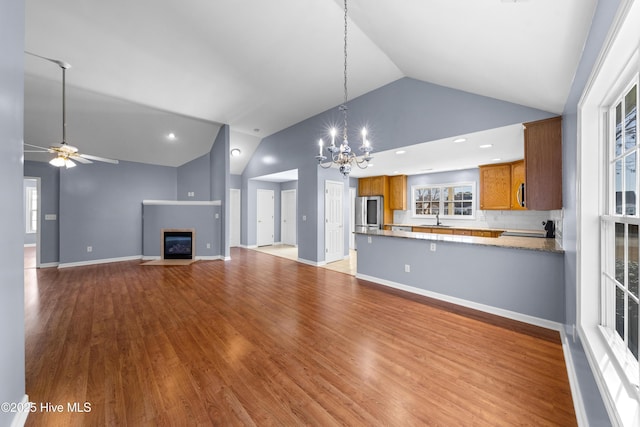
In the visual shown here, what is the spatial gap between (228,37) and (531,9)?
3.06m

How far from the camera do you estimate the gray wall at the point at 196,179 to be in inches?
284

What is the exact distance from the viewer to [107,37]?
3088 mm

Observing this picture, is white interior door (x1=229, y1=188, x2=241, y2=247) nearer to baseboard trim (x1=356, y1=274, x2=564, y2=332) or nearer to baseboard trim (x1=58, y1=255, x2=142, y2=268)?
baseboard trim (x1=58, y1=255, x2=142, y2=268)

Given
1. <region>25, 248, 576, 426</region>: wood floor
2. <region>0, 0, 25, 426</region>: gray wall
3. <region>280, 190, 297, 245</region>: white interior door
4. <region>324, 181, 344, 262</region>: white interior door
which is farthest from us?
<region>280, 190, 297, 245</region>: white interior door

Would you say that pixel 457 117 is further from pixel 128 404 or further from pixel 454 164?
pixel 128 404

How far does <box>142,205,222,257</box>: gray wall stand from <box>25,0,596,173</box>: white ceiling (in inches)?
75.7

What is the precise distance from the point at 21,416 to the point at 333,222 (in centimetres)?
503

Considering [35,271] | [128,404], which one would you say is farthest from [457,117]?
[35,271]

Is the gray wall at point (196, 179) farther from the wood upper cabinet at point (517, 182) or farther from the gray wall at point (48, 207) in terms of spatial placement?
the wood upper cabinet at point (517, 182)

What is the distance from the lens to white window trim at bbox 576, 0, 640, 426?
3.61ft

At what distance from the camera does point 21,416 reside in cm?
143

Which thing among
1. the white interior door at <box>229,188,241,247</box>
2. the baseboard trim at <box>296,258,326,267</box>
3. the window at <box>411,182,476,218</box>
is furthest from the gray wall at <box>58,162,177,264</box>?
the window at <box>411,182,476,218</box>

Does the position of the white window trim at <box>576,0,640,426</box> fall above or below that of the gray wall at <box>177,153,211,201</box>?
below

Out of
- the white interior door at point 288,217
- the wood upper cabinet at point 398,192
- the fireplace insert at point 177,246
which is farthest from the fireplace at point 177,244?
the wood upper cabinet at point 398,192
